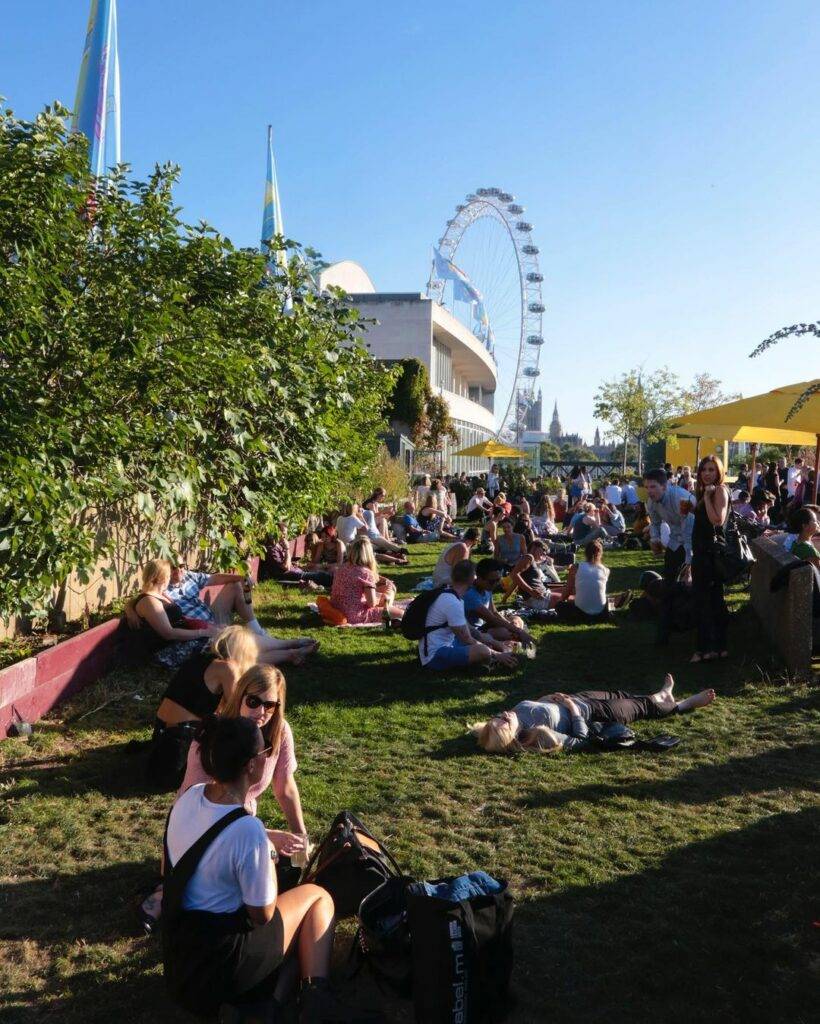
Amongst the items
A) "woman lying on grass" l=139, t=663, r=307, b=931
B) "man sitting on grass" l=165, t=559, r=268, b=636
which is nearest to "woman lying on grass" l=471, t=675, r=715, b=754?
"woman lying on grass" l=139, t=663, r=307, b=931

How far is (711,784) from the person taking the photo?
18.3 ft

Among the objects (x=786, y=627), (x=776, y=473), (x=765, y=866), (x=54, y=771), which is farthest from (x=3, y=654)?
(x=776, y=473)

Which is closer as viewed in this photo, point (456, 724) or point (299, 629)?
point (456, 724)

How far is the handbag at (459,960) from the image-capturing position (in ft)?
10.5

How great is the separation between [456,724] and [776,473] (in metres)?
20.4

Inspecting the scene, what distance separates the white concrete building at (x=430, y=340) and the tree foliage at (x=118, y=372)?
101 feet

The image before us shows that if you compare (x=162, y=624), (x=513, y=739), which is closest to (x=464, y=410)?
(x=162, y=624)

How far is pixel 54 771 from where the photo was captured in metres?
5.69

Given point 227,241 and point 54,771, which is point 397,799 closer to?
point 54,771

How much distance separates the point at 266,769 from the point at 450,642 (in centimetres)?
435

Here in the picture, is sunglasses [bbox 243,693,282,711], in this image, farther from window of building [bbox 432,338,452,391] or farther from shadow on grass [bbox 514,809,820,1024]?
window of building [bbox 432,338,452,391]

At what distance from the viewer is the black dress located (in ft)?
27.9

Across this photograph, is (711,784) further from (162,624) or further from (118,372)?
(118,372)

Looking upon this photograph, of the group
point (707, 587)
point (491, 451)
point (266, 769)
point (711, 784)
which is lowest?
point (711, 784)
